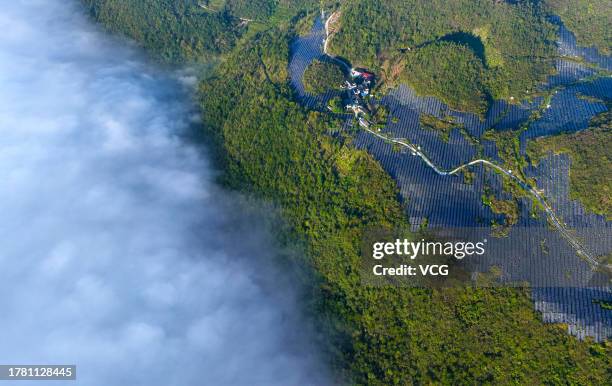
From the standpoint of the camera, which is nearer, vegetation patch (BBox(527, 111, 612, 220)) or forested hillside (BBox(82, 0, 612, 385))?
forested hillside (BBox(82, 0, 612, 385))

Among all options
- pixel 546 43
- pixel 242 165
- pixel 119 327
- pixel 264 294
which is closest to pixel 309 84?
pixel 242 165

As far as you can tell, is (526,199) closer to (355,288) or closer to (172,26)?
(355,288)

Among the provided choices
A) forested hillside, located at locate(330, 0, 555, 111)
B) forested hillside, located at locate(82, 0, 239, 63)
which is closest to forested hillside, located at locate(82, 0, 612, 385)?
forested hillside, located at locate(330, 0, 555, 111)

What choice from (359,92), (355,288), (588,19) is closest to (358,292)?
(355,288)

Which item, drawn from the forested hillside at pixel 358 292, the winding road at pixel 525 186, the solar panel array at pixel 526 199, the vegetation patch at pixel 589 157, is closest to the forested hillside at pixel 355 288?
the forested hillside at pixel 358 292

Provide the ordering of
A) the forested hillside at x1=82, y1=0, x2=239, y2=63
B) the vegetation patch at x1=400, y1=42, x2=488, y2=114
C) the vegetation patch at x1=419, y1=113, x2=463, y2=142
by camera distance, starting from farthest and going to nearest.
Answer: the forested hillside at x1=82, y1=0, x2=239, y2=63 < the vegetation patch at x1=400, y1=42, x2=488, y2=114 < the vegetation patch at x1=419, y1=113, x2=463, y2=142

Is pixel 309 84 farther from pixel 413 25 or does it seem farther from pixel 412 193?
pixel 412 193

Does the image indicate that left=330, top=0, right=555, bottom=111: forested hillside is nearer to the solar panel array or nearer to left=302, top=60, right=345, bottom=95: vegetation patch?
the solar panel array

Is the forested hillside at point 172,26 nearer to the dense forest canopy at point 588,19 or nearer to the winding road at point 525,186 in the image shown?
the winding road at point 525,186
